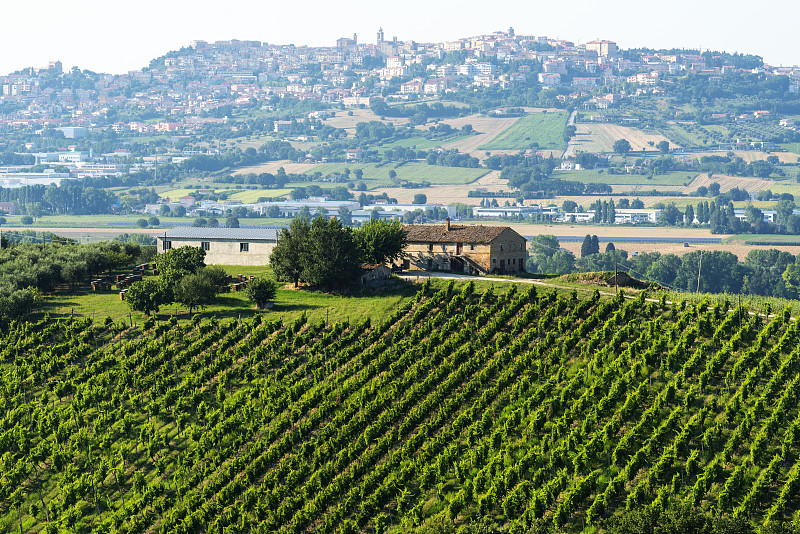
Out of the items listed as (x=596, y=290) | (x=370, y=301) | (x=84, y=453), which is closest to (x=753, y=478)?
(x=596, y=290)

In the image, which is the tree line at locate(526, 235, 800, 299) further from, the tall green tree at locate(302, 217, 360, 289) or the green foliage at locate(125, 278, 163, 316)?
the green foliage at locate(125, 278, 163, 316)

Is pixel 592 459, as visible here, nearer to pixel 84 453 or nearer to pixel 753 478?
pixel 753 478

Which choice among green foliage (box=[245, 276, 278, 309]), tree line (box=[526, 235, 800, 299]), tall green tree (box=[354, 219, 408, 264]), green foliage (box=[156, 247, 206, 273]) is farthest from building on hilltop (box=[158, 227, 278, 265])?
tree line (box=[526, 235, 800, 299])

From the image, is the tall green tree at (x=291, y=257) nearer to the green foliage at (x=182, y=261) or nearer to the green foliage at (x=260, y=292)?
the green foliage at (x=260, y=292)

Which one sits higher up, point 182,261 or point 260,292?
point 182,261

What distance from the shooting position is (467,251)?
305 feet

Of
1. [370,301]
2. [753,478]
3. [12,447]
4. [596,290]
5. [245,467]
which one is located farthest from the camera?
[370,301]

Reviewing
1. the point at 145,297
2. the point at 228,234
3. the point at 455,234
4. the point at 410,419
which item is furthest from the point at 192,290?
the point at 455,234

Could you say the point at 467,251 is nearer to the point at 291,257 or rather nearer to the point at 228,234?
the point at 291,257

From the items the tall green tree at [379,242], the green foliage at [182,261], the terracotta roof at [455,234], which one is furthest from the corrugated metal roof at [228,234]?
the terracotta roof at [455,234]

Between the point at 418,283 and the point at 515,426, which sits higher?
the point at 418,283

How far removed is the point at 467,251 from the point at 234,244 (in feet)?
85.3

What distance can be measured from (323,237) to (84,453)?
29.3m

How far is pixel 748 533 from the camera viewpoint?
49.8 metres
